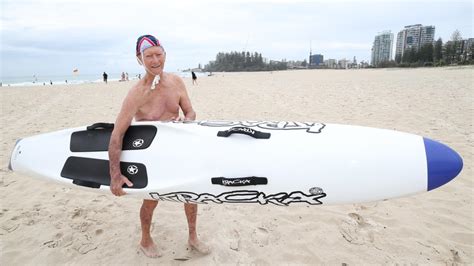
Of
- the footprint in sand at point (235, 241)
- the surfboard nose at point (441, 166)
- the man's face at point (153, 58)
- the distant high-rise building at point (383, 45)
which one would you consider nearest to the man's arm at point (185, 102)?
the man's face at point (153, 58)

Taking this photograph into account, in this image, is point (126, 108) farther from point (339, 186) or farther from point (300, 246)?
point (300, 246)

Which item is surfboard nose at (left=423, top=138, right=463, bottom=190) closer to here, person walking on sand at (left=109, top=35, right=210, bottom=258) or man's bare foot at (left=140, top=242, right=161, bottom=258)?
person walking on sand at (left=109, top=35, right=210, bottom=258)

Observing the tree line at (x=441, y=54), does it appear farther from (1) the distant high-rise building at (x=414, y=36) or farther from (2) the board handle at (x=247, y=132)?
(2) the board handle at (x=247, y=132)

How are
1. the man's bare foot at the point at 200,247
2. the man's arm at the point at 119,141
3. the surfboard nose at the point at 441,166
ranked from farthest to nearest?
the man's bare foot at the point at 200,247 → the man's arm at the point at 119,141 → the surfboard nose at the point at 441,166

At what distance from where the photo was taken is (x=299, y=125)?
235 centimetres

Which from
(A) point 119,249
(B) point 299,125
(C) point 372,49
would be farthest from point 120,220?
(C) point 372,49

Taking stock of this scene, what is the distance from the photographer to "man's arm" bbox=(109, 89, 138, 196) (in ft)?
7.11

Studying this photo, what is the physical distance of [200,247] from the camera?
2.69 m

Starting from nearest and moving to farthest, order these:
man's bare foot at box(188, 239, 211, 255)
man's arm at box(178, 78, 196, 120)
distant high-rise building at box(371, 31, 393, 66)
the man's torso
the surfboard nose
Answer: the surfboard nose, the man's torso, man's arm at box(178, 78, 196, 120), man's bare foot at box(188, 239, 211, 255), distant high-rise building at box(371, 31, 393, 66)

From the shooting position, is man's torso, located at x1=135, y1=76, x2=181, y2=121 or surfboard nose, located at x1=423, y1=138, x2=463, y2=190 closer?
surfboard nose, located at x1=423, y1=138, x2=463, y2=190

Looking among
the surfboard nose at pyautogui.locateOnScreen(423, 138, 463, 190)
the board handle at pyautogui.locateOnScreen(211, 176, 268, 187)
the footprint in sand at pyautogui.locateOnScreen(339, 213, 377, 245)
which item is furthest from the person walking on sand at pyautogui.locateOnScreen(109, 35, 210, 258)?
the surfboard nose at pyautogui.locateOnScreen(423, 138, 463, 190)

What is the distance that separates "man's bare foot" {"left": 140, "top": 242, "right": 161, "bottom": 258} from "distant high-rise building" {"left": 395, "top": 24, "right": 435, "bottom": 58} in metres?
111

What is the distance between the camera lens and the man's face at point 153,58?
2.18 metres

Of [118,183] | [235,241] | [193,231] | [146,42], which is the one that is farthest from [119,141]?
[235,241]
